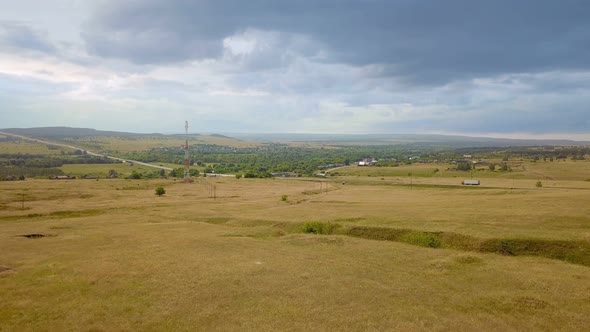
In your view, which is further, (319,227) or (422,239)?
(319,227)

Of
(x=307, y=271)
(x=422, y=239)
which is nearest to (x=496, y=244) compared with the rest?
(x=422, y=239)

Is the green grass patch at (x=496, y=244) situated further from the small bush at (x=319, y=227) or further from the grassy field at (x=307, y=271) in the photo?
the small bush at (x=319, y=227)

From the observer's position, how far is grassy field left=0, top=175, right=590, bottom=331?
77.1 ft

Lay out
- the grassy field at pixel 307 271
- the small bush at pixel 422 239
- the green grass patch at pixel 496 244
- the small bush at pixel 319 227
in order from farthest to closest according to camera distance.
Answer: the small bush at pixel 319 227 < the small bush at pixel 422 239 < the green grass patch at pixel 496 244 < the grassy field at pixel 307 271

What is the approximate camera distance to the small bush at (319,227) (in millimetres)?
50062

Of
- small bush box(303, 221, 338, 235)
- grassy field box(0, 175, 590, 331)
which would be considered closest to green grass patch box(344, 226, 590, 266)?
grassy field box(0, 175, 590, 331)

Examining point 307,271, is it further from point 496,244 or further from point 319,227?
point 496,244

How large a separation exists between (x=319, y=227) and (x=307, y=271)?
63.5ft

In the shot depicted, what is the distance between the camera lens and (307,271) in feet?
104

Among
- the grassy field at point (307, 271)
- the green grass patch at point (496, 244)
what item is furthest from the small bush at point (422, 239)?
the grassy field at point (307, 271)

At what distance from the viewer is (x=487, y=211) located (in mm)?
54750

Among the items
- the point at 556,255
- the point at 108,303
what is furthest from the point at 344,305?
the point at 556,255

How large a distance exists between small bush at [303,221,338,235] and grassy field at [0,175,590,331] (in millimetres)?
822

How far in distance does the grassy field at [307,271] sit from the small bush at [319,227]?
0.82 m
